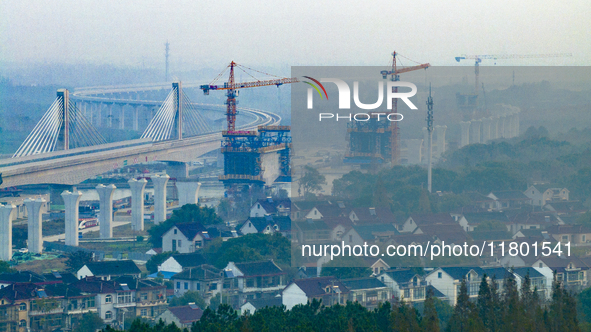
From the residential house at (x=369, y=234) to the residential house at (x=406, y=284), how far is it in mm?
4166

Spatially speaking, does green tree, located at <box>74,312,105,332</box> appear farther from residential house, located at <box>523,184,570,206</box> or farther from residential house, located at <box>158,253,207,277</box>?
residential house, located at <box>523,184,570,206</box>

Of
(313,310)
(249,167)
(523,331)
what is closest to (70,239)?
(249,167)

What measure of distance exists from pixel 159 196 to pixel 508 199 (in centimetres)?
1012

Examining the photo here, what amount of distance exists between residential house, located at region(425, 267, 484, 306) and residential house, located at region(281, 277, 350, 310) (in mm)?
1637

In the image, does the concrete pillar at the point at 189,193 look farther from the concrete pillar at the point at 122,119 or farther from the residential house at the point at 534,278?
the concrete pillar at the point at 122,119

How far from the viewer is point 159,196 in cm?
2916

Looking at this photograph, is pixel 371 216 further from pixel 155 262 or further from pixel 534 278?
pixel 534 278

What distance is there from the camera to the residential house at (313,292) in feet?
53.9

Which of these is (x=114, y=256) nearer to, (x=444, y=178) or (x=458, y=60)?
(x=444, y=178)

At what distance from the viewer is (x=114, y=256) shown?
22.2m

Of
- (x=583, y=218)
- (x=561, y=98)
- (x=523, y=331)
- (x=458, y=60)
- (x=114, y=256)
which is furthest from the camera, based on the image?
(x=458, y=60)

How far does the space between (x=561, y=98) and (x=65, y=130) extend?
81.5 feet

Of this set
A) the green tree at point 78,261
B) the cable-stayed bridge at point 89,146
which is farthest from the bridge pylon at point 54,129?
the green tree at point 78,261

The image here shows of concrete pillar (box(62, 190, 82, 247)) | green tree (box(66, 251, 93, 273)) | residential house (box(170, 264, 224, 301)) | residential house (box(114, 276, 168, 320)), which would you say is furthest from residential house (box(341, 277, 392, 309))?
concrete pillar (box(62, 190, 82, 247))
